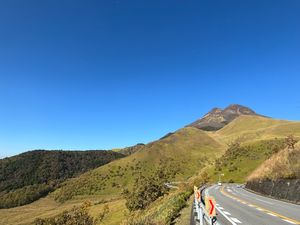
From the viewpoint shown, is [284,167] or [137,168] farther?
[137,168]

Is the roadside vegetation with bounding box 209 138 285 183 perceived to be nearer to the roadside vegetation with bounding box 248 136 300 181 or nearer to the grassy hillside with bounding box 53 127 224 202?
the grassy hillside with bounding box 53 127 224 202

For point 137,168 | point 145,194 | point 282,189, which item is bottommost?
point 145,194

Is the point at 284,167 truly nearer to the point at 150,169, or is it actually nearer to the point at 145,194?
the point at 145,194

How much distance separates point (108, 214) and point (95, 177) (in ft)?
270

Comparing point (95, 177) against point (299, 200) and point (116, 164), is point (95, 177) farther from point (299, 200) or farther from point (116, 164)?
point (299, 200)

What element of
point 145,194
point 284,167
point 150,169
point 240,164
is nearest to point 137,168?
point 150,169

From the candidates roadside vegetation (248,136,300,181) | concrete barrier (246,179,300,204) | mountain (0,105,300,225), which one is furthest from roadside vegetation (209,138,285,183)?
concrete barrier (246,179,300,204)

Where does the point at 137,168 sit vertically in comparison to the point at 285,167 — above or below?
above

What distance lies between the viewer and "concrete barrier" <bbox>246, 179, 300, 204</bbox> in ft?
85.4

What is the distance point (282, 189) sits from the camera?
97.3 ft

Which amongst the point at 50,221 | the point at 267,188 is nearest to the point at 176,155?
the point at 50,221

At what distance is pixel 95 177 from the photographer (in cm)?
15300

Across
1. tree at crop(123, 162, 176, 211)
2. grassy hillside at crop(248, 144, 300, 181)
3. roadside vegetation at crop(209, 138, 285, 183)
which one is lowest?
tree at crop(123, 162, 176, 211)

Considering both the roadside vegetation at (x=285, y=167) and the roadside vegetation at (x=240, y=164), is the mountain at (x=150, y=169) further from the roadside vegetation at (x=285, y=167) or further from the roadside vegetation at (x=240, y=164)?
the roadside vegetation at (x=285, y=167)
